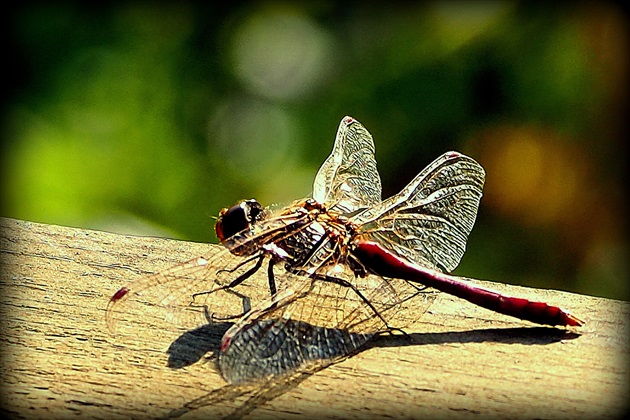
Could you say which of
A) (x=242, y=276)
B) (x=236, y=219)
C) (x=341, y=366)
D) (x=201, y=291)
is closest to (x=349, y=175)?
(x=236, y=219)

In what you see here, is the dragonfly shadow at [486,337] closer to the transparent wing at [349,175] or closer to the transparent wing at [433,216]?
the transparent wing at [433,216]

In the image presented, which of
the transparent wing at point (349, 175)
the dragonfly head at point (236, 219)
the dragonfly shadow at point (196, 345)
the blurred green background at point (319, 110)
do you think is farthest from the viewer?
the blurred green background at point (319, 110)

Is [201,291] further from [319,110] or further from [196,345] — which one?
[319,110]

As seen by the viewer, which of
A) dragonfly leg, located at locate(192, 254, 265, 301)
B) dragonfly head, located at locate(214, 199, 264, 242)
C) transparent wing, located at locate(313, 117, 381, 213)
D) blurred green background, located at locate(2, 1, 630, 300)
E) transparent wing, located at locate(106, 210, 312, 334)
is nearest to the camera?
transparent wing, located at locate(106, 210, 312, 334)

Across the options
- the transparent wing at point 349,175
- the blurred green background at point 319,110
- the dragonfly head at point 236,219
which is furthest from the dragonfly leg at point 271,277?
the blurred green background at point 319,110

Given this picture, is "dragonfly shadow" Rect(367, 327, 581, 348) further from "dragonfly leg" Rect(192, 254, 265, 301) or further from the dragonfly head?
the dragonfly head

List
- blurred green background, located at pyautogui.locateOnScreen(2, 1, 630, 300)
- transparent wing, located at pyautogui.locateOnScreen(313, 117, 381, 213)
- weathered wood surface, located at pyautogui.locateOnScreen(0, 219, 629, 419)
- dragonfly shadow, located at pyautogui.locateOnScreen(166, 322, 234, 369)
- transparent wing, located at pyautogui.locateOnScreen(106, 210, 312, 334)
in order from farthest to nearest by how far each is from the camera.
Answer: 1. blurred green background, located at pyautogui.locateOnScreen(2, 1, 630, 300)
2. transparent wing, located at pyautogui.locateOnScreen(313, 117, 381, 213)
3. transparent wing, located at pyautogui.locateOnScreen(106, 210, 312, 334)
4. dragonfly shadow, located at pyautogui.locateOnScreen(166, 322, 234, 369)
5. weathered wood surface, located at pyautogui.locateOnScreen(0, 219, 629, 419)

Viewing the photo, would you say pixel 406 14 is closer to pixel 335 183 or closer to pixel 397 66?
pixel 397 66

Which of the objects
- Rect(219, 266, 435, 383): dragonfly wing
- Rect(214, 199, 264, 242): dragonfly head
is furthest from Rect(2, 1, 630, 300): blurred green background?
Rect(219, 266, 435, 383): dragonfly wing
